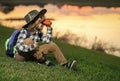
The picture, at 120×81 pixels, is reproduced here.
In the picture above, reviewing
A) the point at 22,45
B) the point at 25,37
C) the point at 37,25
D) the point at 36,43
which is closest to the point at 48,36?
the point at 36,43

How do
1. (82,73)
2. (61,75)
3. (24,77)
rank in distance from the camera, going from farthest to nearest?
(82,73) < (61,75) < (24,77)

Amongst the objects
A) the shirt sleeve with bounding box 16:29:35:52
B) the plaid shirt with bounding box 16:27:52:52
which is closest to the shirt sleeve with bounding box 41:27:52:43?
the plaid shirt with bounding box 16:27:52:52

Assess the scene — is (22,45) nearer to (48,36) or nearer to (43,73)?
(48,36)

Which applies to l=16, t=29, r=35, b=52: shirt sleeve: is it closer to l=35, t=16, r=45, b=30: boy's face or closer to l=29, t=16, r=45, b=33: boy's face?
l=29, t=16, r=45, b=33: boy's face

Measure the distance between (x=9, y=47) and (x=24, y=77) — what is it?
9.37ft

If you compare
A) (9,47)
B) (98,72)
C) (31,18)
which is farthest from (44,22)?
(98,72)

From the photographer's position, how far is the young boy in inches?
580

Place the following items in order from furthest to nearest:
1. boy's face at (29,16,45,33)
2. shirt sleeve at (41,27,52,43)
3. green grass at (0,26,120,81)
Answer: boy's face at (29,16,45,33) → shirt sleeve at (41,27,52,43) → green grass at (0,26,120,81)

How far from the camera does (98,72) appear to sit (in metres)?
15.8

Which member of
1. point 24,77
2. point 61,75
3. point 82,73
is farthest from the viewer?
point 82,73

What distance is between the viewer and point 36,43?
48.9 ft

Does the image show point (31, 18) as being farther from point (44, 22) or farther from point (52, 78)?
point (52, 78)

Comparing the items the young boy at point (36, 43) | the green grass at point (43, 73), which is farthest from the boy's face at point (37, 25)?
the green grass at point (43, 73)

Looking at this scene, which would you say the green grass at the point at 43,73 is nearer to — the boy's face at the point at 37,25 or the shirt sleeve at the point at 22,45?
the shirt sleeve at the point at 22,45
